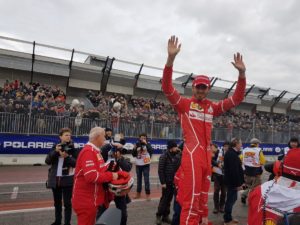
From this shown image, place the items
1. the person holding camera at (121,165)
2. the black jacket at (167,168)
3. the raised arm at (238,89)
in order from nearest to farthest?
the raised arm at (238,89) → the person holding camera at (121,165) → the black jacket at (167,168)

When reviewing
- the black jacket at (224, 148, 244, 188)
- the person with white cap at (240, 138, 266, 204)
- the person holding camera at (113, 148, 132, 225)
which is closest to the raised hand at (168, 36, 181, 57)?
the person holding camera at (113, 148, 132, 225)

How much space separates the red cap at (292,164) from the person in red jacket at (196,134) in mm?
1252

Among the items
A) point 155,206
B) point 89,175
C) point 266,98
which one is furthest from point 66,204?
point 266,98

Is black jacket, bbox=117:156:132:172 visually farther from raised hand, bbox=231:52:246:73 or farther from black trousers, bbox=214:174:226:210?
black trousers, bbox=214:174:226:210

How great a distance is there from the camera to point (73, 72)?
80.6ft

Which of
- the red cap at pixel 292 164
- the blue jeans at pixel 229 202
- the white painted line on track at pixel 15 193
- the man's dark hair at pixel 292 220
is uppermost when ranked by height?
the red cap at pixel 292 164

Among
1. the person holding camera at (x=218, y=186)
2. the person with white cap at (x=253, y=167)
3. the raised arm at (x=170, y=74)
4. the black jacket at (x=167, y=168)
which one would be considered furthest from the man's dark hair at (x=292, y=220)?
the person with white cap at (x=253, y=167)

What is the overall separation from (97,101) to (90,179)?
17.9m

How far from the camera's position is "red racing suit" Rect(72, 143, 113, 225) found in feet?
13.6

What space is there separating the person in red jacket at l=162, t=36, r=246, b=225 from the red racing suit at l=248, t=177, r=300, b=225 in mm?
1089

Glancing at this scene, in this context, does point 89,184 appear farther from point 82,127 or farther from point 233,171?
point 82,127

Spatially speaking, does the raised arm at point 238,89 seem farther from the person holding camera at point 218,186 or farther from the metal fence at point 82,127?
the metal fence at point 82,127

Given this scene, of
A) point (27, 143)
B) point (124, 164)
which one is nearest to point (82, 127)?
point (27, 143)

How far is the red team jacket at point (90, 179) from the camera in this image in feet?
13.5
